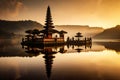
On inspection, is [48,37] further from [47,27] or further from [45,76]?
[45,76]

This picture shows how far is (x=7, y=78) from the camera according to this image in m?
15.2

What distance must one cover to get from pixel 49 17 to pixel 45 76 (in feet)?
163

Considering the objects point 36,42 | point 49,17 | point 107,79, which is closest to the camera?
point 107,79

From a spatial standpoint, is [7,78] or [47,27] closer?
[7,78]

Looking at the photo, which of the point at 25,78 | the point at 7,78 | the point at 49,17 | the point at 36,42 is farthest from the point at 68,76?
the point at 49,17

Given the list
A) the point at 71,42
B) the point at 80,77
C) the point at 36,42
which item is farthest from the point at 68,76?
the point at 71,42

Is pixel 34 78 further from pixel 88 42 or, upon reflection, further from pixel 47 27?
pixel 88 42

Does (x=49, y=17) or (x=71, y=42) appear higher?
(x=49, y=17)

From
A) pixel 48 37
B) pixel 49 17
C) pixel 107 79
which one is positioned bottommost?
pixel 107 79

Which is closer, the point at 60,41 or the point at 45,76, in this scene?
the point at 45,76

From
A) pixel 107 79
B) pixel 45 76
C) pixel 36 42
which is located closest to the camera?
pixel 107 79

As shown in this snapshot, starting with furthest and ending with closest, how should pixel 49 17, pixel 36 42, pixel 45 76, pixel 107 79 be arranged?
pixel 49 17 < pixel 36 42 < pixel 45 76 < pixel 107 79

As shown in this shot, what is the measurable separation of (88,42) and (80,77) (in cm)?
5929

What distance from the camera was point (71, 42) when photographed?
239 feet
